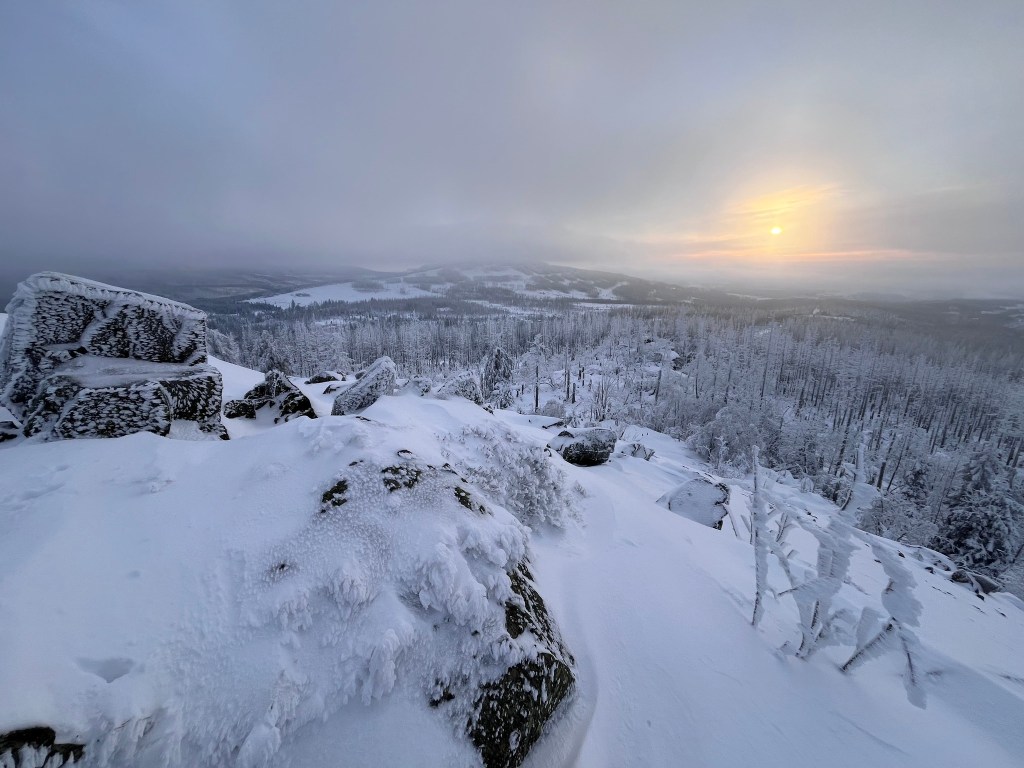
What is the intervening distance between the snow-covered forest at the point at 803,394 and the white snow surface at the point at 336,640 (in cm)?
234

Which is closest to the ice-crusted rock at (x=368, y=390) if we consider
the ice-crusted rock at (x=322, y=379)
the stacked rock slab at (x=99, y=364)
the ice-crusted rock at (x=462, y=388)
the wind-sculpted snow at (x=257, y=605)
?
the ice-crusted rock at (x=462, y=388)

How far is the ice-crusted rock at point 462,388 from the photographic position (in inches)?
413

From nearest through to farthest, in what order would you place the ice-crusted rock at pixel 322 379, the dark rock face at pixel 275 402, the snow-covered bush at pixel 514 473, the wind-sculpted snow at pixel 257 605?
the wind-sculpted snow at pixel 257 605, the snow-covered bush at pixel 514 473, the dark rock face at pixel 275 402, the ice-crusted rock at pixel 322 379

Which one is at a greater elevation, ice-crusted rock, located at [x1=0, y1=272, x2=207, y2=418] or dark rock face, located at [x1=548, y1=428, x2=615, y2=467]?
ice-crusted rock, located at [x1=0, y1=272, x2=207, y2=418]

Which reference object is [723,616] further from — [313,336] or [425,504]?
[313,336]

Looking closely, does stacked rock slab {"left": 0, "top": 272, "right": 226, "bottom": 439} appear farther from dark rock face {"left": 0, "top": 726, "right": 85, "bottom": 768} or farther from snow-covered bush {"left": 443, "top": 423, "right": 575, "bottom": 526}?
dark rock face {"left": 0, "top": 726, "right": 85, "bottom": 768}

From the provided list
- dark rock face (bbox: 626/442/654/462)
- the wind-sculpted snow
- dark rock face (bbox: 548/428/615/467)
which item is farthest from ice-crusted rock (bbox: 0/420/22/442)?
dark rock face (bbox: 626/442/654/462)

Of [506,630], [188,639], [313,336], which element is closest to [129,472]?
[188,639]

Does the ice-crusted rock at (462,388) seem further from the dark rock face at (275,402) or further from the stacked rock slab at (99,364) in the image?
the stacked rock slab at (99,364)

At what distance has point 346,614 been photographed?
124 inches

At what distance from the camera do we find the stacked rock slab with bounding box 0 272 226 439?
5508mm

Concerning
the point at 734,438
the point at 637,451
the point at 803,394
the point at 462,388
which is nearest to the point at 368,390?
the point at 462,388

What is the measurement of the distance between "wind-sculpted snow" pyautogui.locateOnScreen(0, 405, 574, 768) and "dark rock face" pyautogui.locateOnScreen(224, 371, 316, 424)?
160 inches

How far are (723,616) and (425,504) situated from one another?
3.90 metres
